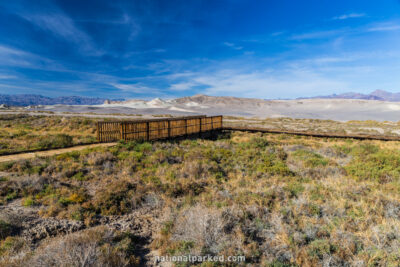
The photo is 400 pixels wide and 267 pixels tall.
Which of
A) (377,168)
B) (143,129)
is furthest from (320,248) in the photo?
(143,129)

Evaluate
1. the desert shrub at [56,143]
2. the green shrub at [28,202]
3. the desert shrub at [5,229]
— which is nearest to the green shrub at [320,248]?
the desert shrub at [5,229]

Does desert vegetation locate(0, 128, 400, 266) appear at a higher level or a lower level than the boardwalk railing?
A: lower

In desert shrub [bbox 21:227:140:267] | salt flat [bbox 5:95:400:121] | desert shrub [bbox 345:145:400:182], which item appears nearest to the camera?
desert shrub [bbox 21:227:140:267]

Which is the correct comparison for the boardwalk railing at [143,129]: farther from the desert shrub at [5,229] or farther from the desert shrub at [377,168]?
the desert shrub at [377,168]

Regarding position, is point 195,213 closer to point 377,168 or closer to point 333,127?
point 377,168

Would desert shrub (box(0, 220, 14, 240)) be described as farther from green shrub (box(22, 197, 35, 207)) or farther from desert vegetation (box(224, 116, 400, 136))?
desert vegetation (box(224, 116, 400, 136))

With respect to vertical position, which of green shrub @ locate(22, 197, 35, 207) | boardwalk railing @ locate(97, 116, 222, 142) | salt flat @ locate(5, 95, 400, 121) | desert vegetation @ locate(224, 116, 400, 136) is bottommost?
green shrub @ locate(22, 197, 35, 207)

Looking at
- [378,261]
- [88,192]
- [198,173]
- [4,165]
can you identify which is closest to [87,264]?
[88,192]

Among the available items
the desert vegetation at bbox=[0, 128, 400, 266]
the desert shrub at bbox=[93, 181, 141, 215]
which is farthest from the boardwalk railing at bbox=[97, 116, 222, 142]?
the desert shrub at bbox=[93, 181, 141, 215]
